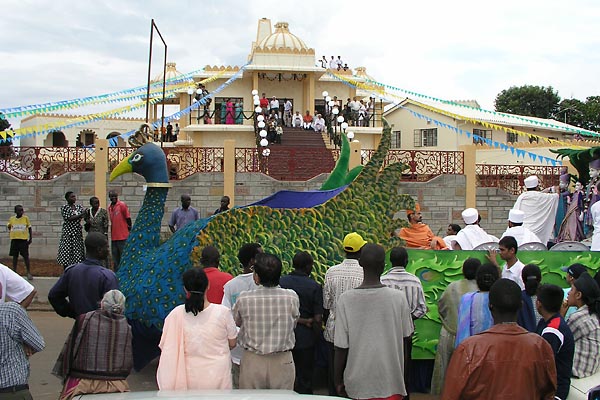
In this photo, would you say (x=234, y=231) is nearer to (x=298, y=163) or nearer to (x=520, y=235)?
(x=520, y=235)

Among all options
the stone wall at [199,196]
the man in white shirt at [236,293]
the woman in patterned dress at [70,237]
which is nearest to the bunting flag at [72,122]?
the stone wall at [199,196]

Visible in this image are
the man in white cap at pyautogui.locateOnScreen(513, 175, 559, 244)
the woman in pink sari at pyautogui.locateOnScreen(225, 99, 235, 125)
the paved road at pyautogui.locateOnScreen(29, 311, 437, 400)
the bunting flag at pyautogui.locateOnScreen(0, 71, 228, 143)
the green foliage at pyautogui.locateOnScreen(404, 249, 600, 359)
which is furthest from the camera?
the woman in pink sari at pyautogui.locateOnScreen(225, 99, 235, 125)

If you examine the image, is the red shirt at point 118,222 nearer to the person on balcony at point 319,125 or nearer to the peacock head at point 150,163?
the peacock head at point 150,163

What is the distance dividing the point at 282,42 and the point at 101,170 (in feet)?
48.0

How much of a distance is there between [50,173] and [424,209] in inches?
342

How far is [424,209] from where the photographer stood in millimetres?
15984

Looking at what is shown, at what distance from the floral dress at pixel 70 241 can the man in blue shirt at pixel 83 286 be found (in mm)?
5192

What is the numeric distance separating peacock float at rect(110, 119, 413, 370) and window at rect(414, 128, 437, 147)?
27.3 meters

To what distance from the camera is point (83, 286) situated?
5004mm

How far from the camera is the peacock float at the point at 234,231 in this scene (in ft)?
20.8

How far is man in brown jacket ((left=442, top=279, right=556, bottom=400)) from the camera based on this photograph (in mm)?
3330

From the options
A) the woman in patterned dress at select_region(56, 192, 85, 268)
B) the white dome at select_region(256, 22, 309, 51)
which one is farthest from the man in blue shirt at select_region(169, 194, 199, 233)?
the white dome at select_region(256, 22, 309, 51)

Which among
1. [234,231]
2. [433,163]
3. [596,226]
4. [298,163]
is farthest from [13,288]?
[433,163]

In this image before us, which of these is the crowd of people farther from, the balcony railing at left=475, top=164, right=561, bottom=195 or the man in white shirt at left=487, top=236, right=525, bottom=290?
the balcony railing at left=475, top=164, right=561, bottom=195
